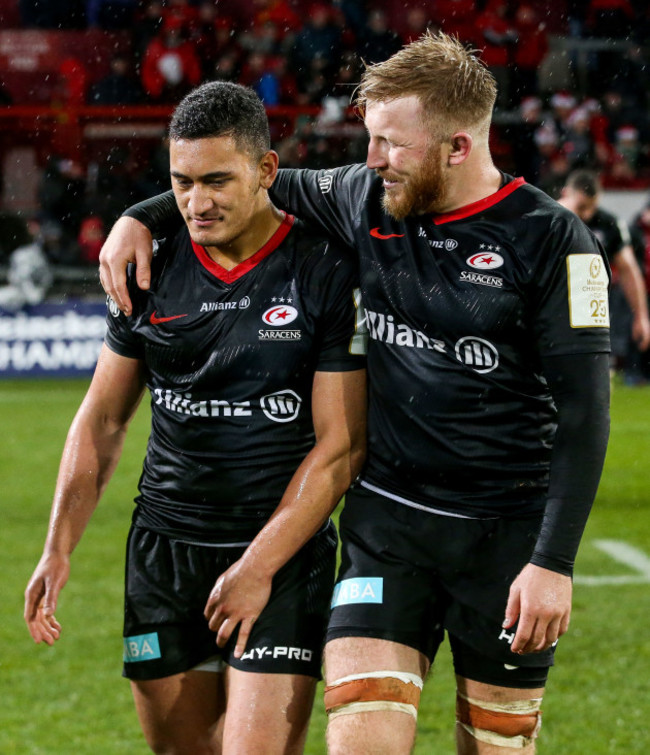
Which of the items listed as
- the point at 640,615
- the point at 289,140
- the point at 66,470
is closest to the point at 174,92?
the point at 289,140

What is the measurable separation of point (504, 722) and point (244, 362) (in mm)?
1171

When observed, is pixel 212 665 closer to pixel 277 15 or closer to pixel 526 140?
pixel 526 140

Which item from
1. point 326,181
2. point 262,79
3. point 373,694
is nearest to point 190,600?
point 373,694

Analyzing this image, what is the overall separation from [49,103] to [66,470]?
1513 cm

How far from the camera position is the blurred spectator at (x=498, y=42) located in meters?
17.2

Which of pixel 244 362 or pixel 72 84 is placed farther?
pixel 72 84

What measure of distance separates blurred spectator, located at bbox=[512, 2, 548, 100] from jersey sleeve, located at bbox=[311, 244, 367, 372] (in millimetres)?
15214

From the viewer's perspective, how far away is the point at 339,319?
10.9 ft

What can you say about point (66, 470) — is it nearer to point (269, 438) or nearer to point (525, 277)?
point (269, 438)

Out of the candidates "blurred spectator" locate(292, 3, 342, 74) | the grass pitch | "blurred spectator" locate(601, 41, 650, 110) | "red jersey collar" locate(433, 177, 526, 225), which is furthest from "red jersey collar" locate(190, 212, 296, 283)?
"blurred spectator" locate(601, 41, 650, 110)

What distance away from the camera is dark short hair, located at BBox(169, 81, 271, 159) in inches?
126

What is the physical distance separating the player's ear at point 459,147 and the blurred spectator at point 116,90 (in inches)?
553

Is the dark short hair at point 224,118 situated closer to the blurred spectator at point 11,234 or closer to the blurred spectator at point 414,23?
the blurred spectator at point 11,234

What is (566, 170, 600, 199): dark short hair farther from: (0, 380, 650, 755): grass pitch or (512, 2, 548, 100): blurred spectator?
(512, 2, 548, 100): blurred spectator
